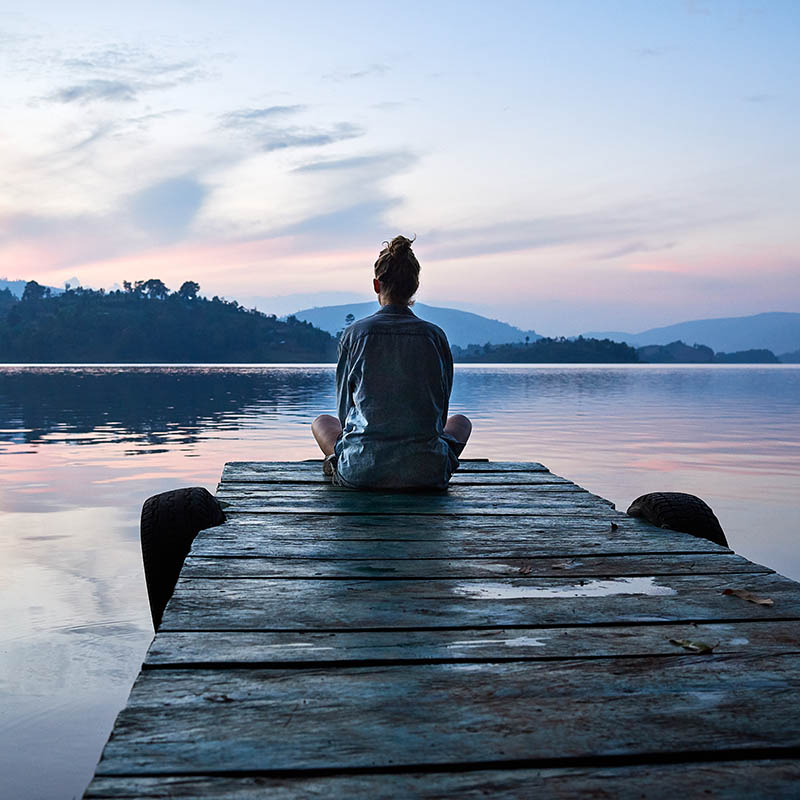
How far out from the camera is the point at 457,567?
318 centimetres

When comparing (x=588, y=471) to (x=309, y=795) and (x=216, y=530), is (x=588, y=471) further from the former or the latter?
(x=309, y=795)

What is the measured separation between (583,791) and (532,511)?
3022mm

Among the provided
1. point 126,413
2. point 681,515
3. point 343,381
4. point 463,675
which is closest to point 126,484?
point 343,381

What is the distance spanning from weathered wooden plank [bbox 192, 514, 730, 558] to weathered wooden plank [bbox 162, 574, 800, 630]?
473mm

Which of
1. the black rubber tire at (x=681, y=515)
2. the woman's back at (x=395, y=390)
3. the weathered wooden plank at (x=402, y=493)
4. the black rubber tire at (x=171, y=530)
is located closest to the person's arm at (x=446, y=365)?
the woman's back at (x=395, y=390)

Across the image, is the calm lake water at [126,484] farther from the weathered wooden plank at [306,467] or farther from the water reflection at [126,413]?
the weathered wooden plank at [306,467]

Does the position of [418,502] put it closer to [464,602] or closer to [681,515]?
[681,515]

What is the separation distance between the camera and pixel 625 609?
2.63 meters

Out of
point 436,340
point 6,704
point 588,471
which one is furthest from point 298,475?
point 588,471

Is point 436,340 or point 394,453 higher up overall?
point 436,340

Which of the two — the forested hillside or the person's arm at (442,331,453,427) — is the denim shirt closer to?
the person's arm at (442,331,453,427)

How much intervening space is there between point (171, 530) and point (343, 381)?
4.66ft

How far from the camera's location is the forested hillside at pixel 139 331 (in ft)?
408

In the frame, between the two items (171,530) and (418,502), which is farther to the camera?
(418,502)
